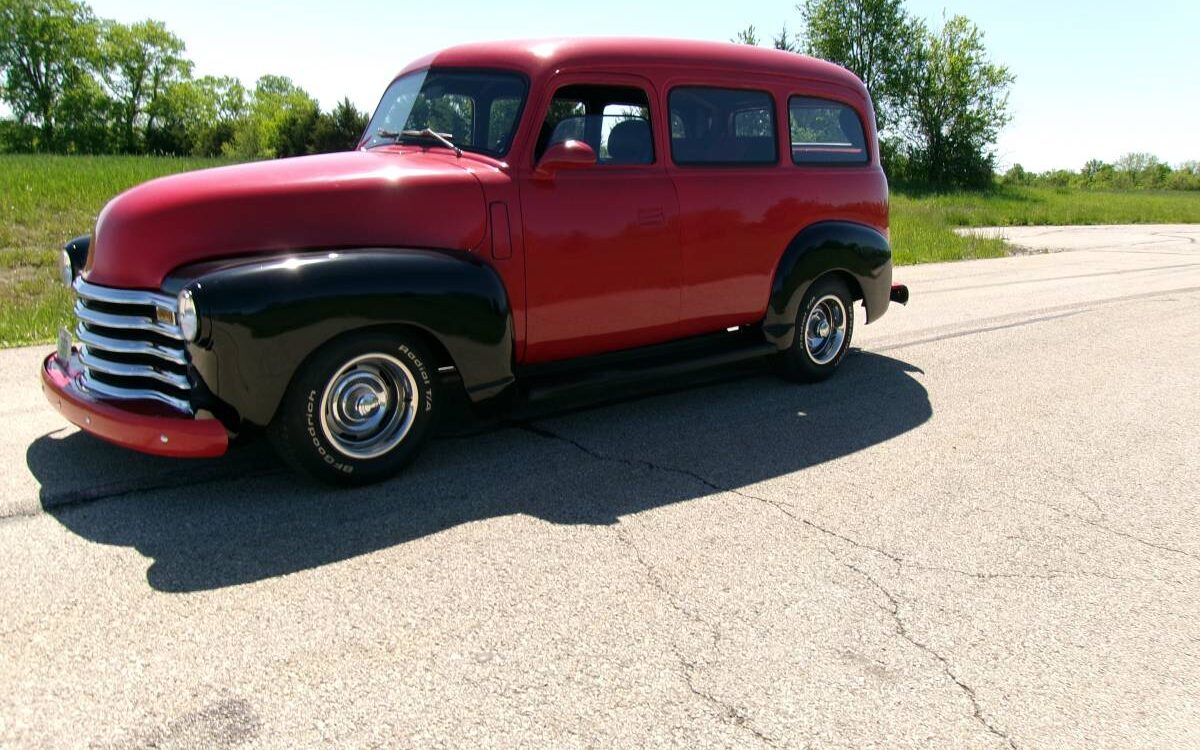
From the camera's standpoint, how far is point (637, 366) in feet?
17.4

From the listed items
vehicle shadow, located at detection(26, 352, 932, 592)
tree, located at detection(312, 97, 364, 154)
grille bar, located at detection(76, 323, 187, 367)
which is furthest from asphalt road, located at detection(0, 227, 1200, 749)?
tree, located at detection(312, 97, 364, 154)

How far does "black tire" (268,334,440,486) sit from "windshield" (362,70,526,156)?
126 centimetres

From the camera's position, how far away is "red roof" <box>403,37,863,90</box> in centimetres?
495

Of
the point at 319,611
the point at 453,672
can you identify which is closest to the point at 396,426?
the point at 319,611

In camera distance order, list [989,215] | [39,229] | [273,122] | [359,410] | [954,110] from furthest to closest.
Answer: [273,122]
[954,110]
[989,215]
[39,229]
[359,410]

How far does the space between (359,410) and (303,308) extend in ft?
1.97

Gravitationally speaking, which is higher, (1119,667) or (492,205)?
(492,205)

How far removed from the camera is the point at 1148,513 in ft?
14.4

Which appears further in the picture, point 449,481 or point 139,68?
point 139,68

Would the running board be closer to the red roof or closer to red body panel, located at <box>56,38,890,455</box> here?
red body panel, located at <box>56,38,890,455</box>

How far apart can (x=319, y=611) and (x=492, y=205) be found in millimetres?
2186

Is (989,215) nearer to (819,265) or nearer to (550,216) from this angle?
(819,265)

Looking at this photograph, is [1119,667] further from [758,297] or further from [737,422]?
[758,297]

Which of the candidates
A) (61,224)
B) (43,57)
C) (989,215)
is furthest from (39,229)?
(43,57)
